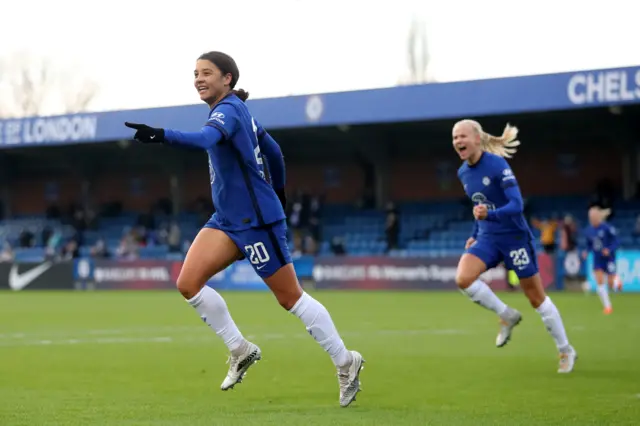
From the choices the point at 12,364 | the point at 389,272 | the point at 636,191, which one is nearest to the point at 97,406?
the point at 12,364

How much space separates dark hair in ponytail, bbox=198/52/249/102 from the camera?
8172mm

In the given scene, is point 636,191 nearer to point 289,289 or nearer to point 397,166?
point 397,166

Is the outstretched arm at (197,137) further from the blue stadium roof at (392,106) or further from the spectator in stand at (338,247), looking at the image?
the spectator in stand at (338,247)

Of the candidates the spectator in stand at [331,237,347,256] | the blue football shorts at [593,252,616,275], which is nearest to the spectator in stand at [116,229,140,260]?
the spectator in stand at [331,237,347,256]

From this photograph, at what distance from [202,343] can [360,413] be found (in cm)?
670

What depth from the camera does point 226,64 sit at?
8.20 meters

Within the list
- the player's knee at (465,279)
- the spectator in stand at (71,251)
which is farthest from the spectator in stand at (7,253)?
the player's knee at (465,279)

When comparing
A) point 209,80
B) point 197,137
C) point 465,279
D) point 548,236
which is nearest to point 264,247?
point 197,137

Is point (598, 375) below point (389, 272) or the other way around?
the other way around

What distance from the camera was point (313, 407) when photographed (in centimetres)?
832

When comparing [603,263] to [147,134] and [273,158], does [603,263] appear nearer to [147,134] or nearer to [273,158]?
[273,158]

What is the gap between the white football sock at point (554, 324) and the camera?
36.0ft

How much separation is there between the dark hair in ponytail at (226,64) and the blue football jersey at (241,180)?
0.13m

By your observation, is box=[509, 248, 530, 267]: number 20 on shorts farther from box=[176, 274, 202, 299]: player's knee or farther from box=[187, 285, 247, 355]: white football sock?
box=[176, 274, 202, 299]: player's knee
